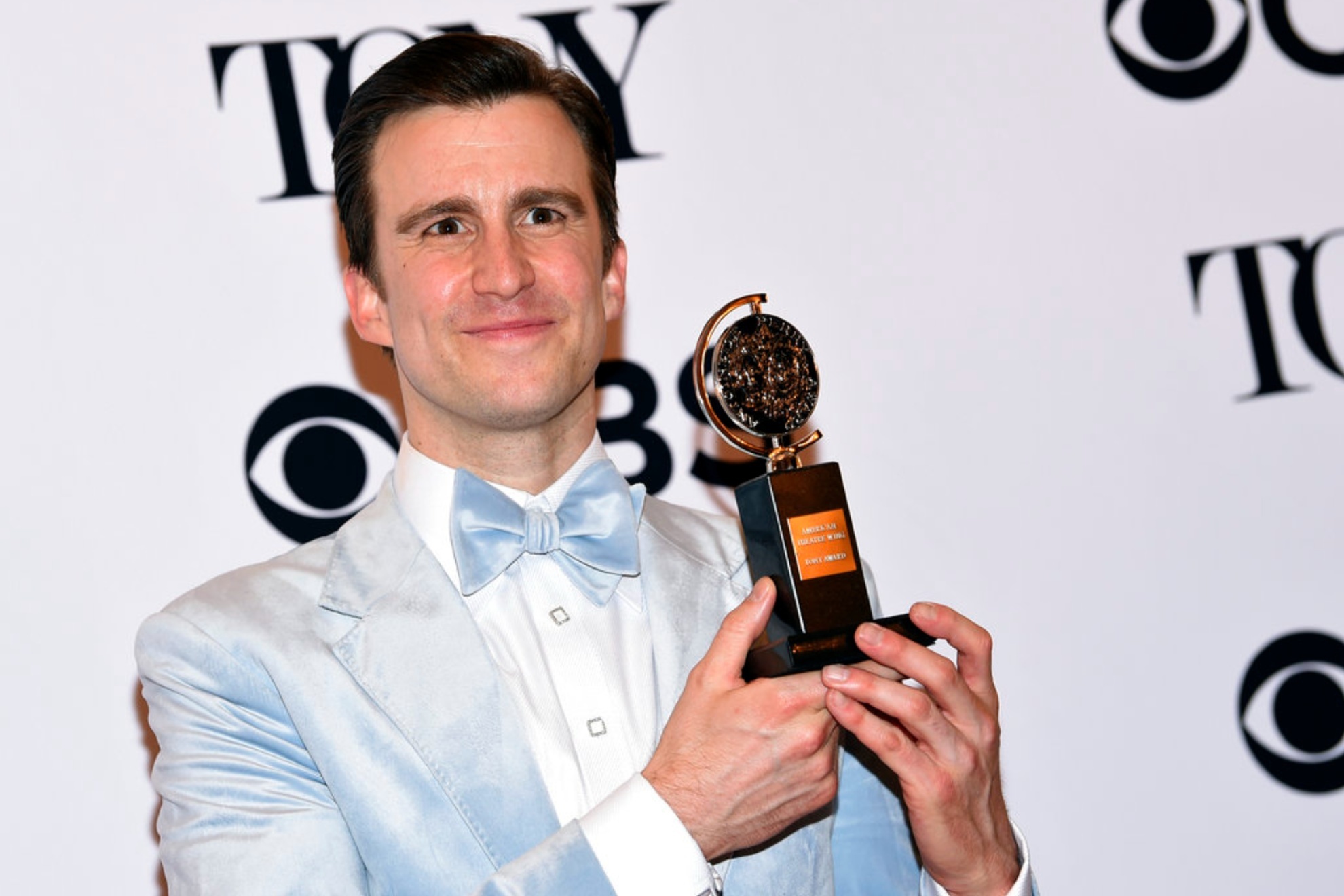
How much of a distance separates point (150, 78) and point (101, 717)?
3.99 feet

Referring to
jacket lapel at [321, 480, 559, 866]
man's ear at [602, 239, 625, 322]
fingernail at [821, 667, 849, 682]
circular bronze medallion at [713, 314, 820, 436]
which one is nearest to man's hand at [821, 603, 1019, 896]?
fingernail at [821, 667, 849, 682]

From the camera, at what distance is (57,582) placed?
2.78 metres

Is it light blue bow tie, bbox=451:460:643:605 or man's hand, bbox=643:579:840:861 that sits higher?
light blue bow tie, bbox=451:460:643:605

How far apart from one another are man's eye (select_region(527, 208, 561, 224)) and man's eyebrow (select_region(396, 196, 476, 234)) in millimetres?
96

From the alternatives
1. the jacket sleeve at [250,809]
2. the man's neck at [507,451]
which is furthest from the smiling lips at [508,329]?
the jacket sleeve at [250,809]

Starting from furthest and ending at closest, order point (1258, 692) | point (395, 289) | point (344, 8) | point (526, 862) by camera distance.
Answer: point (1258, 692)
point (344, 8)
point (395, 289)
point (526, 862)

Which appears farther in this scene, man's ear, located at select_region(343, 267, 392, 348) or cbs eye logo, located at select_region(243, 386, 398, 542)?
cbs eye logo, located at select_region(243, 386, 398, 542)

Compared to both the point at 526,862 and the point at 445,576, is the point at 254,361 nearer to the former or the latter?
the point at 445,576

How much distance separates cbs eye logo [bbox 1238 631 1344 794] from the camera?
3.19 m

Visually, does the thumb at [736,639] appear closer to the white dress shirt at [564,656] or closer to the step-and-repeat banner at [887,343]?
the white dress shirt at [564,656]

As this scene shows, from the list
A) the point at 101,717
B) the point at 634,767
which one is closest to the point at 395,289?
the point at 634,767

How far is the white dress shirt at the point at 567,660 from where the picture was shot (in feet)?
7.07

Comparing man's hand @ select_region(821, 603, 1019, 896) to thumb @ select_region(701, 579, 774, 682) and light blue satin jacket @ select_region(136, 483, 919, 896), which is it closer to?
thumb @ select_region(701, 579, 774, 682)

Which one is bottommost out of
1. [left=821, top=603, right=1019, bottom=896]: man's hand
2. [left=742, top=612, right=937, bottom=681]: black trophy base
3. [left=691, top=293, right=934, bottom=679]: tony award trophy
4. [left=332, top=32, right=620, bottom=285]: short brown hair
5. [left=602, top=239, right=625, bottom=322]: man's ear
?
[left=821, top=603, right=1019, bottom=896]: man's hand
